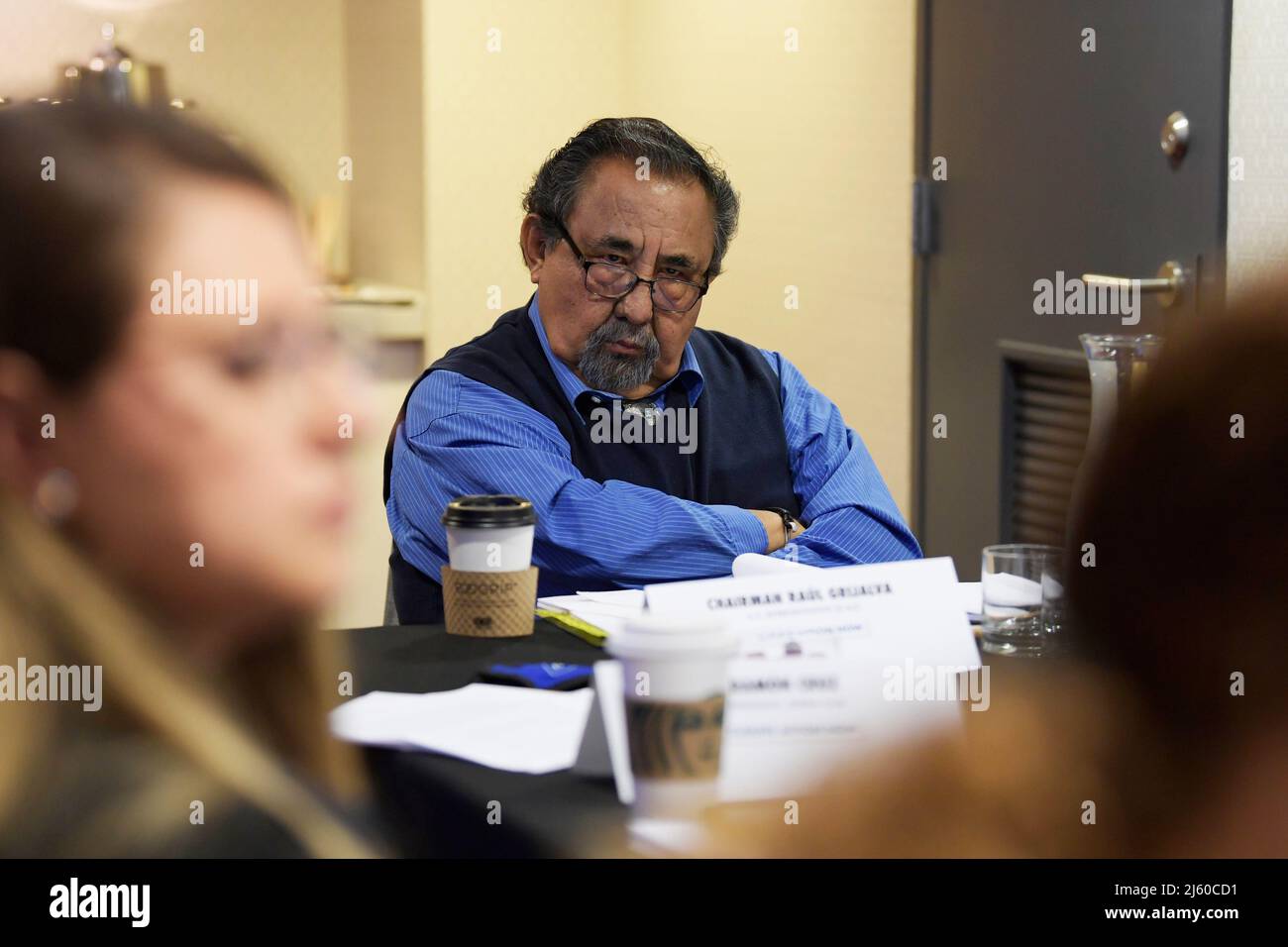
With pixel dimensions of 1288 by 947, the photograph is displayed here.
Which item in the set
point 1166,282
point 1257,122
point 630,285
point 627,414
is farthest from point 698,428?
point 1257,122

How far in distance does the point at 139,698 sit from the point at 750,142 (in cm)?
332

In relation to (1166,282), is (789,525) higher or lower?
lower

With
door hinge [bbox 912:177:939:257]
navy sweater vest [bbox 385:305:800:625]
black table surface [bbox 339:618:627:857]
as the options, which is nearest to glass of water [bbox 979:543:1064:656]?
black table surface [bbox 339:618:627:857]

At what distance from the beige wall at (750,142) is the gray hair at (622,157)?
1118 mm

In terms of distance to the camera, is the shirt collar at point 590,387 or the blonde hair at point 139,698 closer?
the blonde hair at point 139,698

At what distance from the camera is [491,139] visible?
3766 mm

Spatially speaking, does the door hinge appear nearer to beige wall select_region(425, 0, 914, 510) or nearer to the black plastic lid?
beige wall select_region(425, 0, 914, 510)

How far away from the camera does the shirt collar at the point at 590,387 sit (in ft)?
6.94

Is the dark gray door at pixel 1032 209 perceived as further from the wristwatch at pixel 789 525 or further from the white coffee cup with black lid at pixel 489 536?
the white coffee cup with black lid at pixel 489 536

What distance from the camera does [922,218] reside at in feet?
10.5

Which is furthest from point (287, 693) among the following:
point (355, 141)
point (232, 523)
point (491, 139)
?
point (355, 141)

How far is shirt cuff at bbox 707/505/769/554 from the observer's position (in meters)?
1.91

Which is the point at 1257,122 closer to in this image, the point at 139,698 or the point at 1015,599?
the point at 1015,599

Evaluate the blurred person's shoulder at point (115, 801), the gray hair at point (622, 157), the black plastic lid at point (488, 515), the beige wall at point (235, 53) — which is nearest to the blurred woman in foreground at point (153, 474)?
the blurred person's shoulder at point (115, 801)
